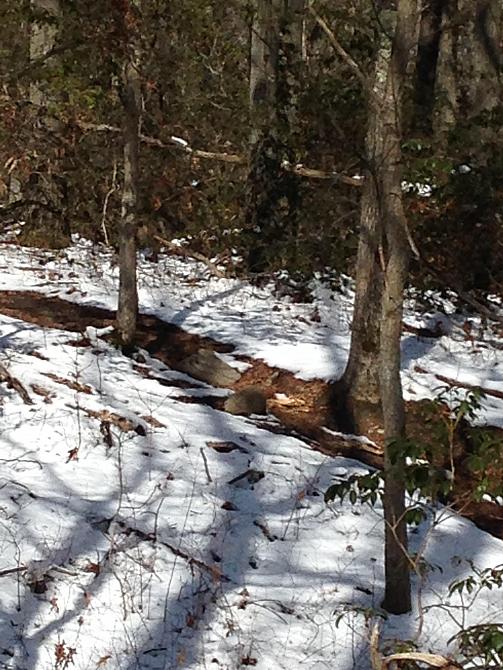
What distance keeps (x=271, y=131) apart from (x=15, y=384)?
6722 millimetres

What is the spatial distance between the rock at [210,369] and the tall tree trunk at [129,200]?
763 millimetres

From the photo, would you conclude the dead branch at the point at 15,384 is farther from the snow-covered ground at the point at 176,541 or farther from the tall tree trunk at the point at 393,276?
the tall tree trunk at the point at 393,276

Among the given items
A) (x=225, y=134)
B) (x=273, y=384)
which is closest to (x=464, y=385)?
(x=273, y=384)

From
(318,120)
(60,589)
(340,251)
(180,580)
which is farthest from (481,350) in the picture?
(60,589)

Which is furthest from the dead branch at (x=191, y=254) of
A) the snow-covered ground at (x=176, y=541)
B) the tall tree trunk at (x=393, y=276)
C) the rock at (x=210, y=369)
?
the tall tree trunk at (x=393, y=276)

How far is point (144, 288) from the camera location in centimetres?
1199

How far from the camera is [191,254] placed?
1332 centimetres

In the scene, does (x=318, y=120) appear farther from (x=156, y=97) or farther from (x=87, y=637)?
(x=87, y=637)

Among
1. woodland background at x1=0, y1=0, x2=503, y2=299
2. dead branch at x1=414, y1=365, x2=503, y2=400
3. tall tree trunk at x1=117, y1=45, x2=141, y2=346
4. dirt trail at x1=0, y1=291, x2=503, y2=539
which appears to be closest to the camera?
dirt trail at x1=0, y1=291, x2=503, y2=539

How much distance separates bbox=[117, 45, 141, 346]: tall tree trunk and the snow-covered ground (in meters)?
0.77

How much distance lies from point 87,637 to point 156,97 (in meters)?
11.6

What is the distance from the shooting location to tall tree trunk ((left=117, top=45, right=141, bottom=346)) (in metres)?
8.53

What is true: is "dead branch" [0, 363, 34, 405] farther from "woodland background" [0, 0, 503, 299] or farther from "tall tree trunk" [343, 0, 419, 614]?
"tall tree trunk" [343, 0, 419, 614]

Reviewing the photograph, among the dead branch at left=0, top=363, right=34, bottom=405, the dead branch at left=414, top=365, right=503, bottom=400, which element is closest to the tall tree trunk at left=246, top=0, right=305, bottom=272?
the dead branch at left=414, top=365, right=503, bottom=400
